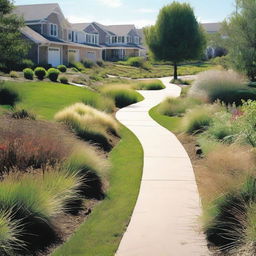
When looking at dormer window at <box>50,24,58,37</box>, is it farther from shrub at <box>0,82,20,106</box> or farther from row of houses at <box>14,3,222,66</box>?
shrub at <box>0,82,20,106</box>

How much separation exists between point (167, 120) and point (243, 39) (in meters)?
16.5

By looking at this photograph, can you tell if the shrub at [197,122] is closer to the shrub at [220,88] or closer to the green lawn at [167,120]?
the green lawn at [167,120]

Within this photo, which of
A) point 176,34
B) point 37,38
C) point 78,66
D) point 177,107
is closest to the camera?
point 177,107

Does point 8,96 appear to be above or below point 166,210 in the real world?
above

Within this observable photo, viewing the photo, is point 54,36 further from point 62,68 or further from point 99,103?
point 99,103

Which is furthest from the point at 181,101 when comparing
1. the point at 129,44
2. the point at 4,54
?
the point at 129,44

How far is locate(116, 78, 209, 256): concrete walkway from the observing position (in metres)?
5.56

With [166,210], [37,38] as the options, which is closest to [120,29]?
[37,38]

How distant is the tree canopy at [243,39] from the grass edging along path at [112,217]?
21.8 m

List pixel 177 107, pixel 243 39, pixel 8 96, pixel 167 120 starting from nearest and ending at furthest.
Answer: pixel 167 120 < pixel 8 96 < pixel 177 107 < pixel 243 39

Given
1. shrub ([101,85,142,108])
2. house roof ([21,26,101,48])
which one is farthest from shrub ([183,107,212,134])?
house roof ([21,26,101,48])

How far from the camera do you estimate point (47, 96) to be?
22953 millimetres

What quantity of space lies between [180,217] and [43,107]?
13.5 m

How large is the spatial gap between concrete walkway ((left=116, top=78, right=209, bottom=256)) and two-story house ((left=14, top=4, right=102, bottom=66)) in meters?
36.8
